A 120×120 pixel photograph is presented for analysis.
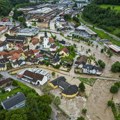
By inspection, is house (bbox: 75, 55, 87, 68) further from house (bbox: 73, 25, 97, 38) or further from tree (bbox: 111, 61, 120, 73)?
house (bbox: 73, 25, 97, 38)

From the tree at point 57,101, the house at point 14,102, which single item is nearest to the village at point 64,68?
the house at point 14,102

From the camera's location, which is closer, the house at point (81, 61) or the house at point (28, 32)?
the house at point (81, 61)

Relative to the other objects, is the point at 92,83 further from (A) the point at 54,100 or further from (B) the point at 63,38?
(B) the point at 63,38

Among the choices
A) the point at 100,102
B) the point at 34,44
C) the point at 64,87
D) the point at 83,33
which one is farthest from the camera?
the point at 83,33

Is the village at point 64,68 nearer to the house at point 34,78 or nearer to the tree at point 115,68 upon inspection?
the house at point 34,78

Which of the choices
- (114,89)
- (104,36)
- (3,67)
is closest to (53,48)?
(3,67)

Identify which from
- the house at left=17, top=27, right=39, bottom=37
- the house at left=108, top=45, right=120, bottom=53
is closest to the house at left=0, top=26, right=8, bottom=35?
the house at left=17, top=27, right=39, bottom=37

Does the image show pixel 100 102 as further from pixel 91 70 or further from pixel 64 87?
pixel 91 70
